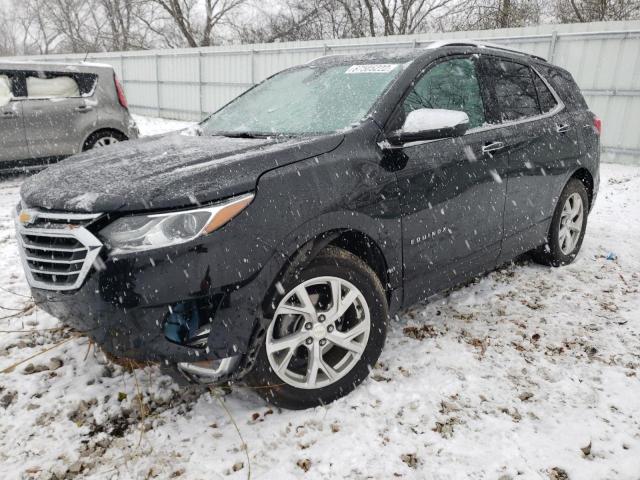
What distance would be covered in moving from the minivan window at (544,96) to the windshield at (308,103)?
1598 millimetres

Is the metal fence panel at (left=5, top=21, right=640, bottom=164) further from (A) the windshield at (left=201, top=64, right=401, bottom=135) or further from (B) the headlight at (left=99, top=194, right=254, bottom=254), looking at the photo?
(B) the headlight at (left=99, top=194, right=254, bottom=254)

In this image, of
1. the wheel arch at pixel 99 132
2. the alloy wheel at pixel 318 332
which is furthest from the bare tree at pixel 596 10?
the alloy wheel at pixel 318 332

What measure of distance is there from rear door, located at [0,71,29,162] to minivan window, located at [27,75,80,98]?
7.6 inches

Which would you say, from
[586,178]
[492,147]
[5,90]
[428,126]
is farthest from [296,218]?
[5,90]

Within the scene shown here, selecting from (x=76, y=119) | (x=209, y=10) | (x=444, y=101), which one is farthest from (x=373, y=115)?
(x=209, y=10)

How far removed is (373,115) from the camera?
8.29 feet

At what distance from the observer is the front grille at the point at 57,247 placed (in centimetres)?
190

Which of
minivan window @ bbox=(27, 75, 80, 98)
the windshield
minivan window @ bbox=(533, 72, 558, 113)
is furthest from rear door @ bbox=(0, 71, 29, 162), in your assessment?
minivan window @ bbox=(533, 72, 558, 113)

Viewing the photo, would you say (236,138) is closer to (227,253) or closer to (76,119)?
(227,253)

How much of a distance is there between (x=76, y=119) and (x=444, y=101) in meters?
5.96

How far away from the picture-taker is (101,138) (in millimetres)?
7355

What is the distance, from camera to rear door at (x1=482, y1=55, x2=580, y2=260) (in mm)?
3316

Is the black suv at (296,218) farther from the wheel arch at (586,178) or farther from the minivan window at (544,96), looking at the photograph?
the wheel arch at (586,178)

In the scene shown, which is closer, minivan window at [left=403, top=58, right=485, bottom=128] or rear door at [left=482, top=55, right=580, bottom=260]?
minivan window at [left=403, top=58, right=485, bottom=128]
